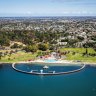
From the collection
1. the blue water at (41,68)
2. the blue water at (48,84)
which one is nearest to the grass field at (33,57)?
the blue water at (41,68)

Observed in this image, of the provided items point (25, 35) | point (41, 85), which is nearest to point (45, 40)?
point (25, 35)

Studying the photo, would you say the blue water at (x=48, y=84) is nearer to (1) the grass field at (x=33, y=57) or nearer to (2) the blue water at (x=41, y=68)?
(2) the blue water at (x=41, y=68)

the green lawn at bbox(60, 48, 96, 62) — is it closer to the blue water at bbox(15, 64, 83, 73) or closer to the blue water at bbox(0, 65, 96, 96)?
the blue water at bbox(15, 64, 83, 73)

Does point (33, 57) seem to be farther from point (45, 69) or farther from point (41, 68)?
point (45, 69)

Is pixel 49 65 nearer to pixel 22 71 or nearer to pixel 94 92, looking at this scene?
pixel 22 71

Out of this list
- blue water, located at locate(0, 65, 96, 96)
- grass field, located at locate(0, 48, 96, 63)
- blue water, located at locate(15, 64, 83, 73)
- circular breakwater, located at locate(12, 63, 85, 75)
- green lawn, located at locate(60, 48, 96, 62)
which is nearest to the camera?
blue water, located at locate(0, 65, 96, 96)

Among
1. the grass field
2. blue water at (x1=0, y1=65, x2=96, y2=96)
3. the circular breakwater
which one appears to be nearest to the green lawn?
the grass field

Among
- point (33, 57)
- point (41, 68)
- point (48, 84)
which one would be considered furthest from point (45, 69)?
point (33, 57)

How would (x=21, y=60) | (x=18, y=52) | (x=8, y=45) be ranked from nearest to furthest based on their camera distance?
(x=21, y=60)
(x=18, y=52)
(x=8, y=45)
